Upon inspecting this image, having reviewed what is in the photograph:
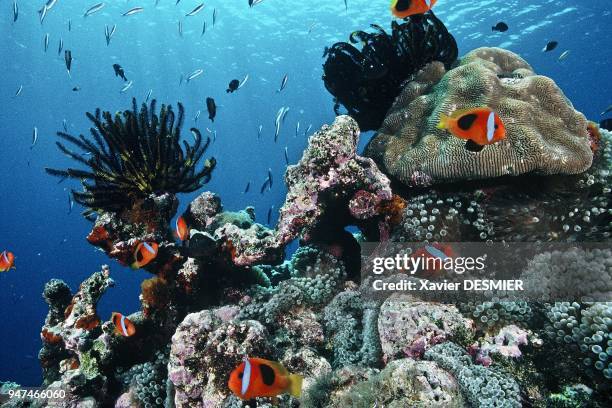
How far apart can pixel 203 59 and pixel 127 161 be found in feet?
159

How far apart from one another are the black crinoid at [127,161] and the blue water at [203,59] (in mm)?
14488

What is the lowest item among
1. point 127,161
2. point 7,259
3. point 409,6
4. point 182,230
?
point 7,259

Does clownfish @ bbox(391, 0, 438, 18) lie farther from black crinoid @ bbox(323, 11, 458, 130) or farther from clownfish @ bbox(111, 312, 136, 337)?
clownfish @ bbox(111, 312, 136, 337)

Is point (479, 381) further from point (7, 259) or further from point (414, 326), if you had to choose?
point (7, 259)

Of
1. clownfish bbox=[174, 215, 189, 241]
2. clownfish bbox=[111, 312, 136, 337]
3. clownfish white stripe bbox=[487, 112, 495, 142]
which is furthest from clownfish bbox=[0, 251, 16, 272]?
clownfish white stripe bbox=[487, 112, 495, 142]

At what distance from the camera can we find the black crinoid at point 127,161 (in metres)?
5.07

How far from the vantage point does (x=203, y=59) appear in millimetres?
48594

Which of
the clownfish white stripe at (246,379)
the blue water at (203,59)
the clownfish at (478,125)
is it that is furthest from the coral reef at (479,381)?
the blue water at (203,59)

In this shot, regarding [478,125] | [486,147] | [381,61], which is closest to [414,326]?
[478,125]

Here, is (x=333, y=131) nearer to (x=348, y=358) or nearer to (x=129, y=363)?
(x=348, y=358)

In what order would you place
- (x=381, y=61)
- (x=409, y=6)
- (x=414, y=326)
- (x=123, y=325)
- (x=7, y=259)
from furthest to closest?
(x=7, y=259) → (x=381, y=61) → (x=123, y=325) → (x=409, y=6) → (x=414, y=326)

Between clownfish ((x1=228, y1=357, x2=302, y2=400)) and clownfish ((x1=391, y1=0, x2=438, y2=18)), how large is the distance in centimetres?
377

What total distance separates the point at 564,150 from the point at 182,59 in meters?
51.9

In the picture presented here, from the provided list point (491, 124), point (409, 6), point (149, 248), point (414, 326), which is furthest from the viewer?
point (149, 248)
